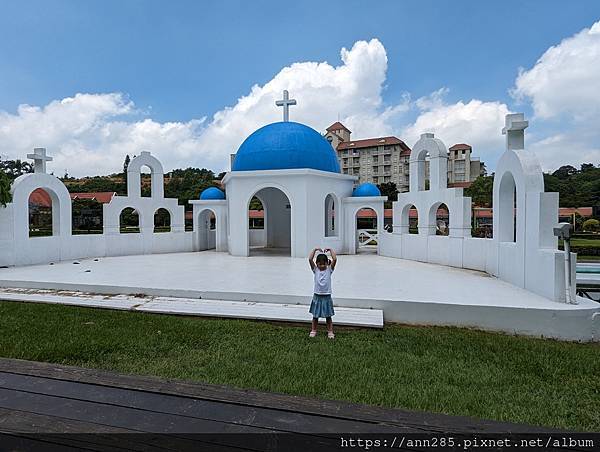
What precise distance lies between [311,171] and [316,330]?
1033cm

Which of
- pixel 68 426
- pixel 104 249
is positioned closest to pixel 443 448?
pixel 68 426

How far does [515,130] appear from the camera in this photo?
9.90 m

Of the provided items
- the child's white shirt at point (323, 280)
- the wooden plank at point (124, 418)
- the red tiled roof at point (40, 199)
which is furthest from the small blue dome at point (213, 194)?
the red tiled roof at point (40, 199)

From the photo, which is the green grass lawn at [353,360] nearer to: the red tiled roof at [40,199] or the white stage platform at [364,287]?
the white stage platform at [364,287]

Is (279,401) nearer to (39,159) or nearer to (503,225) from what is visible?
(503,225)

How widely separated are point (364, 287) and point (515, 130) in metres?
5.35

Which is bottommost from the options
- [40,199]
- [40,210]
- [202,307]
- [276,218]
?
[202,307]

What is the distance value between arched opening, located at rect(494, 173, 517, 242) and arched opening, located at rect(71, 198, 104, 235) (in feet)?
121

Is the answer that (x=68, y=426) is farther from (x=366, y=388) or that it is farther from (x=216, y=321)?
(x=216, y=321)

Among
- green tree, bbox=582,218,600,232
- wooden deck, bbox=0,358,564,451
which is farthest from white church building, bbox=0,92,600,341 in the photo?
green tree, bbox=582,218,600,232

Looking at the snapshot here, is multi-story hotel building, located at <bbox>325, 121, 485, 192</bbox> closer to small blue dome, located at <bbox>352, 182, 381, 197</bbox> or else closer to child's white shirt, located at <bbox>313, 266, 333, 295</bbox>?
small blue dome, located at <bbox>352, 182, 381, 197</bbox>

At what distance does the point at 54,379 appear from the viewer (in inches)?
137

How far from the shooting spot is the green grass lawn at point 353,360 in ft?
14.1

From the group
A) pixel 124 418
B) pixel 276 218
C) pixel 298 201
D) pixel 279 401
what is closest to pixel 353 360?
pixel 279 401
